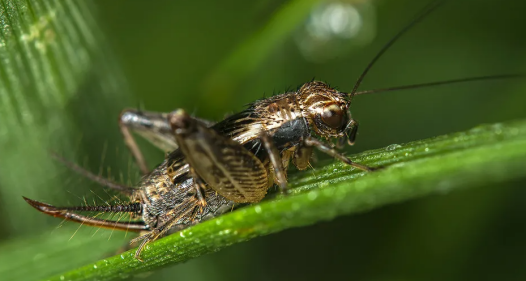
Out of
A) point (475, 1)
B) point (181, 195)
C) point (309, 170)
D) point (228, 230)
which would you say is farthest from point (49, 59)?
point (475, 1)

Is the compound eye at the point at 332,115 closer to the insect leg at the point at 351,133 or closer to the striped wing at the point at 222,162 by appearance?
the insect leg at the point at 351,133

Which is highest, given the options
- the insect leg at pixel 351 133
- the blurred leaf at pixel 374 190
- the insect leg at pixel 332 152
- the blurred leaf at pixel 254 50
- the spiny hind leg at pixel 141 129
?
the blurred leaf at pixel 254 50

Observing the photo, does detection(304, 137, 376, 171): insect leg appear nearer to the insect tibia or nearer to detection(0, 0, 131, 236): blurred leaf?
the insect tibia

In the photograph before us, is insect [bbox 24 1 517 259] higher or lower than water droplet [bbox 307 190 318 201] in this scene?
higher

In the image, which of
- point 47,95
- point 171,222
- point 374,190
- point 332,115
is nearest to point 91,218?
point 171,222

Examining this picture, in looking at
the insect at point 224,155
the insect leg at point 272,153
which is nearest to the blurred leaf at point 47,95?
the insect at point 224,155

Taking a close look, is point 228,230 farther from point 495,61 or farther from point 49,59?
point 495,61

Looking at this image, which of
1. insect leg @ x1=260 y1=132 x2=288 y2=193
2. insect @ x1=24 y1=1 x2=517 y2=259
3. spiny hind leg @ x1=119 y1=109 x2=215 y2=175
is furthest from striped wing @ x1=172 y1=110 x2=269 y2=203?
spiny hind leg @ x1=119 y1=109 x2=215 y2=175
